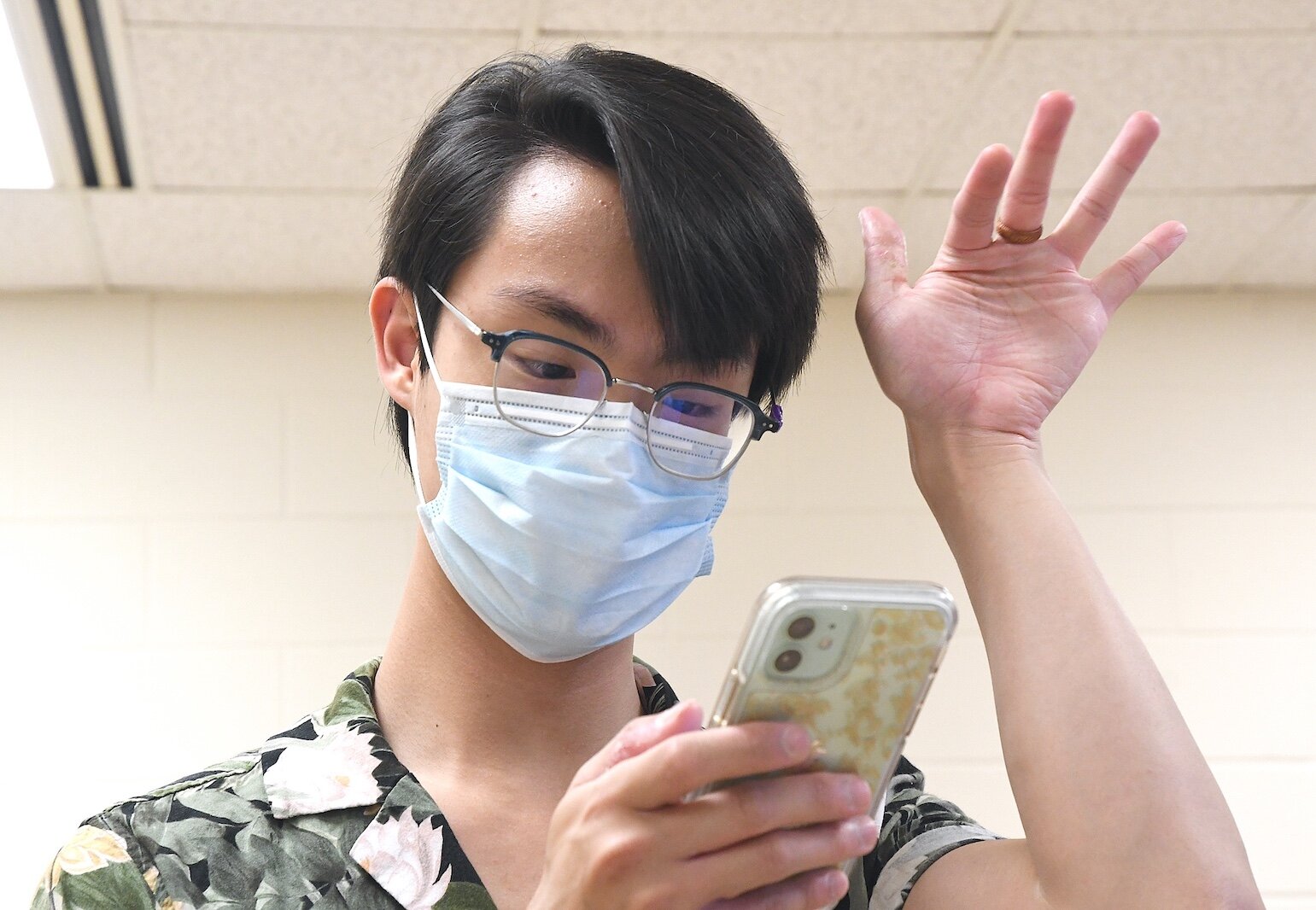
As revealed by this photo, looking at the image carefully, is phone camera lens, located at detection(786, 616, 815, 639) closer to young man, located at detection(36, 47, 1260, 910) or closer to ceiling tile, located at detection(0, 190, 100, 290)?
young man, located at detection(36, 47, 1260, 910)

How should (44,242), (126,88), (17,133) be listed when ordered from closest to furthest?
(126,88)
(17,133)
(44,242)

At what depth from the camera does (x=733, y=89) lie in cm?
223

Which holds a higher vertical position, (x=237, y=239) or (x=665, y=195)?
(x=665, y=195)

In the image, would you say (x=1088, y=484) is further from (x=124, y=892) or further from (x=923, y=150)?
(x=124, y=892)

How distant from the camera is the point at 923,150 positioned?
243 cm

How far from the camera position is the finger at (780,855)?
2.40 ft

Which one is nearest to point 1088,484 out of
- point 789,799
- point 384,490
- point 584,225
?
point 384,490

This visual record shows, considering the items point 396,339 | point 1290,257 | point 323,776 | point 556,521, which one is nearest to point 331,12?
point 396,339

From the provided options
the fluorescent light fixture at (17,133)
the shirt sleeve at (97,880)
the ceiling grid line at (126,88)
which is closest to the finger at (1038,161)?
the shirt sleeve at (97,880)

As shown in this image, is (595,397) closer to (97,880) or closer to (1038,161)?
(1038,161)

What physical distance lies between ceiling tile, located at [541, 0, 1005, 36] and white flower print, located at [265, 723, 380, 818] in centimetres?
132

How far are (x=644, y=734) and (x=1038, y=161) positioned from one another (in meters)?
0.59

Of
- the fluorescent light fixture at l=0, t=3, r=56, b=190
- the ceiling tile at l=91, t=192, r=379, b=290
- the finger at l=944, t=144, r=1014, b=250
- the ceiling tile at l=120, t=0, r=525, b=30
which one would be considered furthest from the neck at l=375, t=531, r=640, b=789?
the ceiling tile at l=91, t=192, r=379, b=290

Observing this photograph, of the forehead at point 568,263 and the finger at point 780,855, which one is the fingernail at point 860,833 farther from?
the forehead at point 568,263
